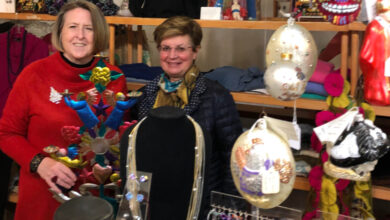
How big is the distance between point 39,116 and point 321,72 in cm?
122

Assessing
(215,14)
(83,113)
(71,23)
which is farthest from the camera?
(215,14)

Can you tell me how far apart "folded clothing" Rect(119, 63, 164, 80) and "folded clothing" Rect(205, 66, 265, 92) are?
1.11ft

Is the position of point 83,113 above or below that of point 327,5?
below

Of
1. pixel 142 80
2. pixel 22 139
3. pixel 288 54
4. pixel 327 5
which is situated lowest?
pixel 22 139

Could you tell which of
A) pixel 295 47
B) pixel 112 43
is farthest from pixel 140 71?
pixel 295 47

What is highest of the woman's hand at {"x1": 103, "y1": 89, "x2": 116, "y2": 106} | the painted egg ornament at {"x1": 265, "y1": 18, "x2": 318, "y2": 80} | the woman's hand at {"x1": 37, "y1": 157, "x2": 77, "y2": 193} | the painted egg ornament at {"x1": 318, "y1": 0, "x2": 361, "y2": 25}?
the painted egg ornament at {"x1": 318, "y1": 0, "x2": 361, "y2": 25}

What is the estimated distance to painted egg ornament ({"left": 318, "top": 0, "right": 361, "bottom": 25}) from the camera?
1116 mm

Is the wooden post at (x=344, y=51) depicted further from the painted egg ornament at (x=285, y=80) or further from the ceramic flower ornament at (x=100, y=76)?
the ceramic flower ornament at (x=100, y=76)

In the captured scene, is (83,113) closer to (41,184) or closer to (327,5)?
(41,184)

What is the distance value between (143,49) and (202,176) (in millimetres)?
1527

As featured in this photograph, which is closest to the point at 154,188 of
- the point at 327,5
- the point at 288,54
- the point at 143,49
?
the point at 288,54

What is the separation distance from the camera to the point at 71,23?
5.96 feet

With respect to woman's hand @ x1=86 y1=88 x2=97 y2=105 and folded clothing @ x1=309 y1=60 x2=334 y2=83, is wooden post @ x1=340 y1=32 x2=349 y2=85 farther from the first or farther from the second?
woman's hand @ x1=86 y1=88 x2=97 y2=105

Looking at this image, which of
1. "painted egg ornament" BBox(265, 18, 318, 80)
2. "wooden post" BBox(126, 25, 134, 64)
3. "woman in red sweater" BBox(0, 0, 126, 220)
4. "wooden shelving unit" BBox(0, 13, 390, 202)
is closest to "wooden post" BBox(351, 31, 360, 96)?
"wooden shelving unit" BBox(0, 13, 390, 202)
